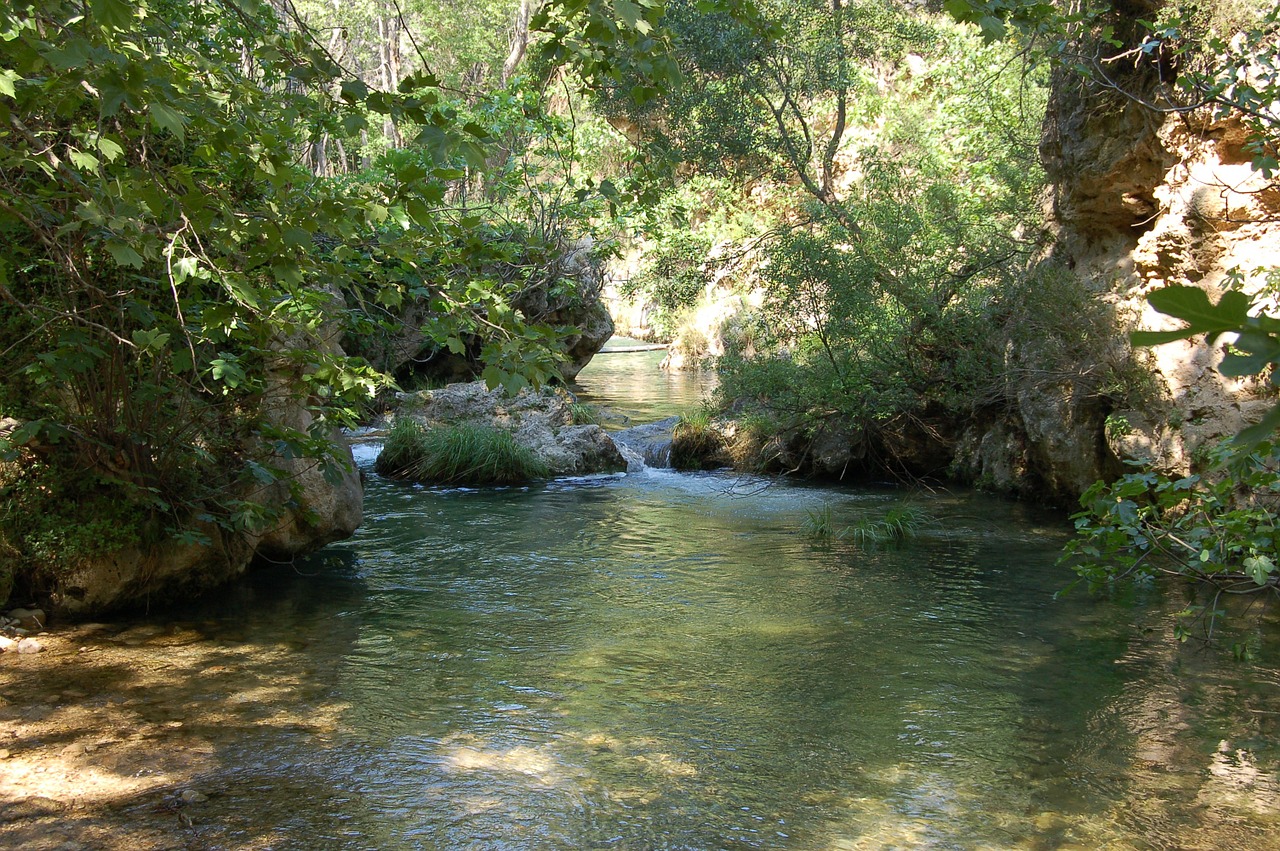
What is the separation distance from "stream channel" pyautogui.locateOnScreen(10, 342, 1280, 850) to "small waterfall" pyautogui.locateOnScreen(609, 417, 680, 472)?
16.9ft

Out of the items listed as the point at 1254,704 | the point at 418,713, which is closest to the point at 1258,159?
the point at 1254,704

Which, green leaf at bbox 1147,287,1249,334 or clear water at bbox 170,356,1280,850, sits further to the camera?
clear water at bbox 170,356,1280,850

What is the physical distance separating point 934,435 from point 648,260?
4779 mm

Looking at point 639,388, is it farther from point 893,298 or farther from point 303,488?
point 303,488

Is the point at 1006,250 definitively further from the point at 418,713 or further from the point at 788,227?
the point at 418,713

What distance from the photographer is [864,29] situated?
1430 centimetres

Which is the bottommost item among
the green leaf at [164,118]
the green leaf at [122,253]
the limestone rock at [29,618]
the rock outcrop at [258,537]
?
the limestone rock at [29,618]

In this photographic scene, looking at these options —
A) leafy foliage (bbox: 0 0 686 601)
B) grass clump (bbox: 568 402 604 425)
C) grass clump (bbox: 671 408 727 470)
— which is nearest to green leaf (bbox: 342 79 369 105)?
leafy foliage (bbox: 0 0 686 601)

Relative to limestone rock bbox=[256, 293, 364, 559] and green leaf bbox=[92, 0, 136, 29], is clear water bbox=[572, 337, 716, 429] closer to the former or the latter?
limestone rock bbox=[256, 293, 364, 559]

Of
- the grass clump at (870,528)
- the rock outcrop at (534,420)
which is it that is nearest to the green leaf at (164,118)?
the grass clump at (870,528)

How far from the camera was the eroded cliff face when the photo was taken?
9094mm

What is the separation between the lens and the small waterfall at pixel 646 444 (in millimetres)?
15031

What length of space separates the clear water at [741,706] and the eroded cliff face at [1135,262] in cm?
174

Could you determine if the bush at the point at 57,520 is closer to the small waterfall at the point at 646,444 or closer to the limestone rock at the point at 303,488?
the limestone rock at the point at 303,488
